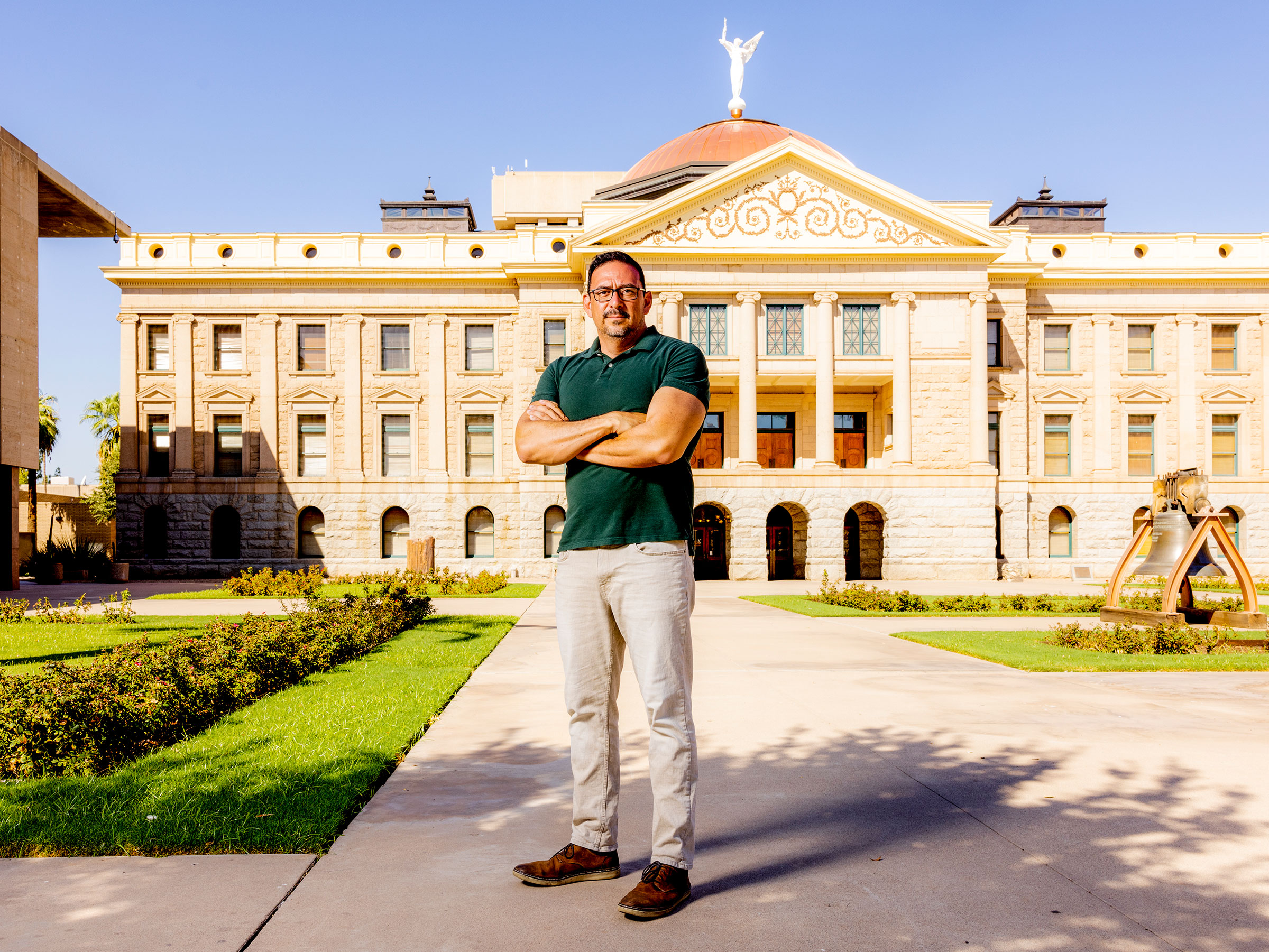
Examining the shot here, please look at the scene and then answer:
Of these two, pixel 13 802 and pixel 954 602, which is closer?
pixel 13 802

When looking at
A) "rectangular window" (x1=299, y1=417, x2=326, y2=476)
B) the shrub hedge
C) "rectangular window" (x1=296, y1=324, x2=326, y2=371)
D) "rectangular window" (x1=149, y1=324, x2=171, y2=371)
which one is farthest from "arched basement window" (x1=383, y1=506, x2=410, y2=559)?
the shrub hedge

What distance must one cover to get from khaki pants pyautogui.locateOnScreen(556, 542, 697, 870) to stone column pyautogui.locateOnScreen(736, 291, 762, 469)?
30.0 m

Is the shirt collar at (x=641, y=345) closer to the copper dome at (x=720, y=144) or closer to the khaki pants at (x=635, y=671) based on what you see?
the khaki pants at (x=635, y=671)

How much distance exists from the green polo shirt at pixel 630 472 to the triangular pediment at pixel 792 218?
3025cm

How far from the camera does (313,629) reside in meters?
11.2

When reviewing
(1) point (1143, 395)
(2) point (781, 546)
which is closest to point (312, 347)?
(2) point (781, 546)

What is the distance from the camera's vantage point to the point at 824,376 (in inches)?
1334

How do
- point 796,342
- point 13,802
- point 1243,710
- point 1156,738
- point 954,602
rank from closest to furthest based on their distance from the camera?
point 13,802, point 1156,738, point 1243,710, point 954,602, point 796,342

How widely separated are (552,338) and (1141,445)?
23.9m

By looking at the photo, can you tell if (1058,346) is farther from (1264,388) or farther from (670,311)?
(670,311)

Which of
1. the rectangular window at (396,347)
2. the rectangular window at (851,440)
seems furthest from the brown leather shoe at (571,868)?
the rectangular window at (396,347)

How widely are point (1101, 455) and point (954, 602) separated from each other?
65.2ft

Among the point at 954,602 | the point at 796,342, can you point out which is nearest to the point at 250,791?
the point at 954,602

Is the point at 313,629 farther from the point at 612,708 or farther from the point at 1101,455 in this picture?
the point at 1101,455
